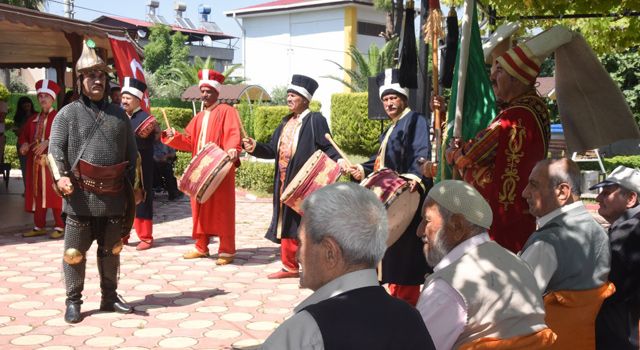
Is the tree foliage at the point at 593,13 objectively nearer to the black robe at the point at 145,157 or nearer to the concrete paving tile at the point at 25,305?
the black robe at the point at 145,157

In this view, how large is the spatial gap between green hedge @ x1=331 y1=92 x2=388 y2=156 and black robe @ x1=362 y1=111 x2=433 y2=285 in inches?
801

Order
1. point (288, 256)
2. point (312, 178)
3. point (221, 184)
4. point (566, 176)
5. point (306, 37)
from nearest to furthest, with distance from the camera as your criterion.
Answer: point (566, 176)
point (312, 178)
point (288, 256)
point (221, 184)
point (306, 37)

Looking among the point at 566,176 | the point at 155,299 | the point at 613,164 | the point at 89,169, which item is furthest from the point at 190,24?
the point at 566,176

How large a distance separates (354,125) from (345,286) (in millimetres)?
25728

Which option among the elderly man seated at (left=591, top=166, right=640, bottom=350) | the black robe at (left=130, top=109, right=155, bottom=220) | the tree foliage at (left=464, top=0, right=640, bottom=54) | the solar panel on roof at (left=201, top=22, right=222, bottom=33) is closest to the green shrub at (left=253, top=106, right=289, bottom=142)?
the tree foliage at (left=464, top=0, right=640, bottom=54)

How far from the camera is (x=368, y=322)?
2043 millimetres

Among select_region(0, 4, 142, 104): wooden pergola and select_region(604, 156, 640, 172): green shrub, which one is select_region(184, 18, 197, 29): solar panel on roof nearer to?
select_region(0, 4, 142, 104): wooden pergola

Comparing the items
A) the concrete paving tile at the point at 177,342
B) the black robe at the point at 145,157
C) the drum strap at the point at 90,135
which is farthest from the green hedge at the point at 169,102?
the concrete paving tile at the point at 177,342

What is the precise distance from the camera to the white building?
44.6 metres

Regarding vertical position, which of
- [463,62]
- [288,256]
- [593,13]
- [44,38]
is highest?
[44,38]

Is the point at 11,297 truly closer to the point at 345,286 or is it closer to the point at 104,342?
the point at 104,342

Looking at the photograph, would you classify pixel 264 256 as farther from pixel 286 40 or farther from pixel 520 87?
pixel 286 40

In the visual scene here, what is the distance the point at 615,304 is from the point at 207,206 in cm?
501

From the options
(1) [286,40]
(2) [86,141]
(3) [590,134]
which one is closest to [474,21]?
(3) [590,134]
